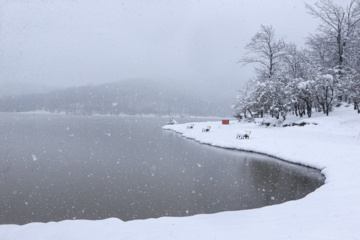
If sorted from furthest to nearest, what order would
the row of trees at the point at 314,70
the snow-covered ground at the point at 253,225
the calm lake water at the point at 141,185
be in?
the row of trees at the point at 314,70, the calm lake water at the point at 141,185, the snow-covered ground at the point at 253,225

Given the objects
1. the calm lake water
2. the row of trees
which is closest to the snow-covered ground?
the calm lake water

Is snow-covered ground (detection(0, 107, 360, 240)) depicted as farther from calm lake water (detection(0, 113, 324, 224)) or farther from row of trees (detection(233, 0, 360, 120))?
row of trees (detection(233, 0, 360, 120))

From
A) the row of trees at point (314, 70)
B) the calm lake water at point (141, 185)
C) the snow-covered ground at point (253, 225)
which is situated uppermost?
the row of trees at point (314, 70)

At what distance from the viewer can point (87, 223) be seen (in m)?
7.85

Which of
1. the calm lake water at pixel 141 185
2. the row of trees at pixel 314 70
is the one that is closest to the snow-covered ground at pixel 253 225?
the calm lake water at pixel 141 185

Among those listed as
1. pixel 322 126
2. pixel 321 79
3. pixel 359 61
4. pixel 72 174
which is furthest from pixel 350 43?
pixel 72 174

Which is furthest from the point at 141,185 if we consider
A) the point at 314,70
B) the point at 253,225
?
the point at 314,70

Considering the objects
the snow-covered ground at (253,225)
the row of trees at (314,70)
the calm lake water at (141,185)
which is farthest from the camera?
the row of trees at (314,70)

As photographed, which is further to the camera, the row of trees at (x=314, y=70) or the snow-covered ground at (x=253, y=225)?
the row of trees at (x=314, y=70)

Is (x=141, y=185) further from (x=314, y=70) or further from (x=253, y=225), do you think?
(x=314, y=70)

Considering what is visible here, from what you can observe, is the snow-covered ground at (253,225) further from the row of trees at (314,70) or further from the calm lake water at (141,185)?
the row of trees at (314,70)

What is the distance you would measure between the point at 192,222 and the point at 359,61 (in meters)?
40.7

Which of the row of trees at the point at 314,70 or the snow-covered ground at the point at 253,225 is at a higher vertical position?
the row of trees at the point at 314,70

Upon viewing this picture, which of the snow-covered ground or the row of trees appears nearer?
the snow-covered ground
